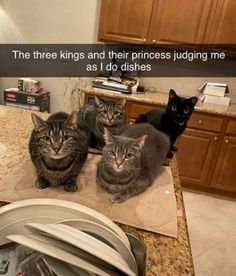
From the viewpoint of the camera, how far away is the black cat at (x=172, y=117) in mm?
1652

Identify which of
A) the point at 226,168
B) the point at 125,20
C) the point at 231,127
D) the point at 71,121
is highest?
the point at 125,20

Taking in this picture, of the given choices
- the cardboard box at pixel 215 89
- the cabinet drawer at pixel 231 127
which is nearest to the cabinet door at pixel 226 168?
the cabinet drawer at pixel 231 127

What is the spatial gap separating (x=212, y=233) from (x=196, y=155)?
799mm

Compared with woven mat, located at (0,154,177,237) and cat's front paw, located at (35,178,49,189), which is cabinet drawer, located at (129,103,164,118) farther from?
cat's front paw, located at (35,178,49,189)

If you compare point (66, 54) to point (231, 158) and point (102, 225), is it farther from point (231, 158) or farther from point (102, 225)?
point (102, 225)

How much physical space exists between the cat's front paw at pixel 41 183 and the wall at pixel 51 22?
2362 millimetres

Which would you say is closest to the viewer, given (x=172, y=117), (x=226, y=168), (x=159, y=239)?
(x=159, y=239)

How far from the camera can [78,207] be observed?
600 millimetres

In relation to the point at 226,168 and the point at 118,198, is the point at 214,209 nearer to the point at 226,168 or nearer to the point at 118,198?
the point at 226,168

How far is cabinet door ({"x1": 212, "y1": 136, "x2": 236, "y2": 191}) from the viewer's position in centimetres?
258

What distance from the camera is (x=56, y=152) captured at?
875mm

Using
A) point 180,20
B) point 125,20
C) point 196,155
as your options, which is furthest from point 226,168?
point 125,20

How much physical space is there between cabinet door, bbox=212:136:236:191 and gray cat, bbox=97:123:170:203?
1710 mm

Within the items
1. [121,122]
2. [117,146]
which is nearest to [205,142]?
[121,122]
